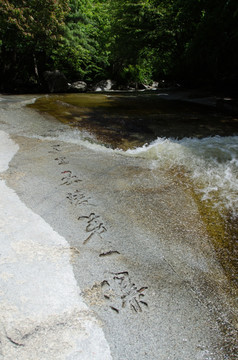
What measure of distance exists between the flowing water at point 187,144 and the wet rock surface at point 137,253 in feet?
0.74

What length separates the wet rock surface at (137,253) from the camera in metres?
1.52

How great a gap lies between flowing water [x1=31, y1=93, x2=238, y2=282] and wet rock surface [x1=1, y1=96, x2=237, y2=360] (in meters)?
0.22

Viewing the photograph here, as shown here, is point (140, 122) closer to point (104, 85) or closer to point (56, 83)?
point (56, 83)

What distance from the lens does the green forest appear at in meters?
11.1

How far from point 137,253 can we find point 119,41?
17642 millimetres

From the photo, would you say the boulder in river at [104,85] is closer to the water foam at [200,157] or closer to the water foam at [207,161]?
the water foam at [200,157]

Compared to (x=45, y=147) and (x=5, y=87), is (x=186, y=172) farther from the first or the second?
(x=5, y=87)

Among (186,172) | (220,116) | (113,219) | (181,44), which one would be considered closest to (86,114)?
(220,116)

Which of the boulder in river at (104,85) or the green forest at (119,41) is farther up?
the green forest at (119,41)

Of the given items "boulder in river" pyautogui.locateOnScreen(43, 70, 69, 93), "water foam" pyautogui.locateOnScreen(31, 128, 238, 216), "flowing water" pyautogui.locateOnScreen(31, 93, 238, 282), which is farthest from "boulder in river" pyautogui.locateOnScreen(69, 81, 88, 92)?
"water foam" pyautogui.locateOnScreen(31, 128, 238, 216)

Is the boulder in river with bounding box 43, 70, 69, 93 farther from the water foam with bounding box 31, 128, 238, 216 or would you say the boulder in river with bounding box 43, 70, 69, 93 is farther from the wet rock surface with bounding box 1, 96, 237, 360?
the wet rock surface with bounding box 1, 96, 237, 360

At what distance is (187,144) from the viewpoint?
469 cm

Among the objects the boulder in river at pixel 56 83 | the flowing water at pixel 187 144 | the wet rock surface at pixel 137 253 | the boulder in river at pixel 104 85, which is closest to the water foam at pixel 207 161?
the flowing water at pixel 187 144

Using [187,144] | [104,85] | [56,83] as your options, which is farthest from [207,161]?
[104,85]
